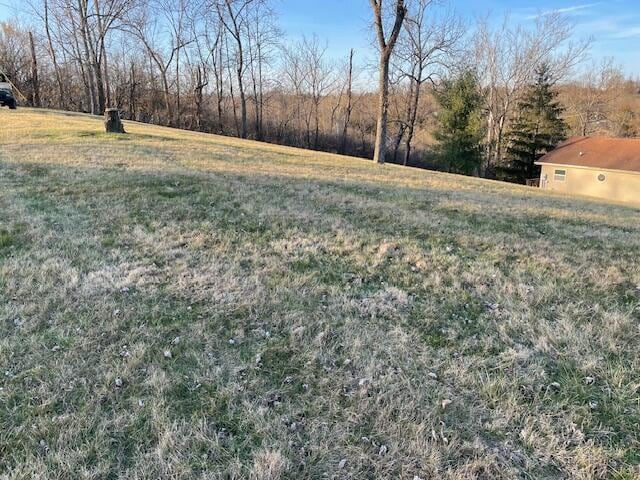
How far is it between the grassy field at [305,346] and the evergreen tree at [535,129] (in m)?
20.3

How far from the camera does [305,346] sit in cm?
231

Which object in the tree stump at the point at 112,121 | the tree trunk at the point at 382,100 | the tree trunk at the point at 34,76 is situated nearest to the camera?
the tree stump at the point at 112,121

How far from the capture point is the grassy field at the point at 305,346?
163 cm

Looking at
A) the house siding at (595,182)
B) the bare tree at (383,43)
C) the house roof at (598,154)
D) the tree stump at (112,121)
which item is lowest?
the house siding at (595,182)

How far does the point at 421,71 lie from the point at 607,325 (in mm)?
22586

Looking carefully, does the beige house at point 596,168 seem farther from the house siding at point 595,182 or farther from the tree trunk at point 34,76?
the tree trunk at point 34,76

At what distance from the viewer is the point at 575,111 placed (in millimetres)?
30484

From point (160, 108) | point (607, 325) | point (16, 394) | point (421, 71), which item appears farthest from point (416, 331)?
point (160, 108)

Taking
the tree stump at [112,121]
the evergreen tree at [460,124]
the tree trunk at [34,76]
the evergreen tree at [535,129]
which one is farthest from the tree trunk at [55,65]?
the evergreen tree at [535,129]

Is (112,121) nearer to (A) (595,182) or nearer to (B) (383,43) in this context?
(B) (383,43)

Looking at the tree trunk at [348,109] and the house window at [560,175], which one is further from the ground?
the tree trunk at [348,109]

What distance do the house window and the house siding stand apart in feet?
0.15

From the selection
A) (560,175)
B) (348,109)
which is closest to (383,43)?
(560,175)

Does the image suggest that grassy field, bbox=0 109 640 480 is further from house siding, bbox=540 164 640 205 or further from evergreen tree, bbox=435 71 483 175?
evergreen tree, bbox=435 71 483 175
